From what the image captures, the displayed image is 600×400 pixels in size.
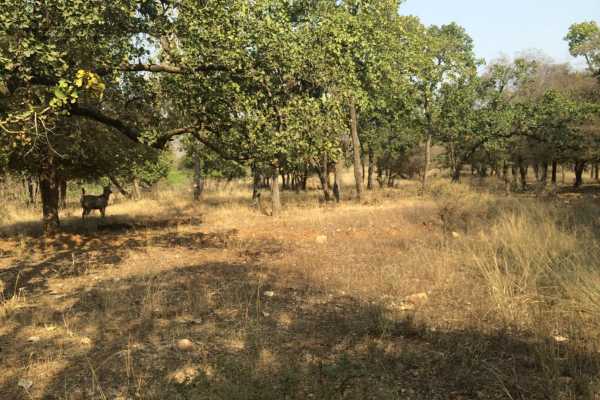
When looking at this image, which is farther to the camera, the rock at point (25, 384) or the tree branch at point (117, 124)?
the tree branch at point (117, 124)

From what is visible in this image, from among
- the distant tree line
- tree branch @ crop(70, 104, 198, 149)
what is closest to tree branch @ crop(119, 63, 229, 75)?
the distant tree line

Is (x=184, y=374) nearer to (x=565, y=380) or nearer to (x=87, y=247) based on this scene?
(x=565, y=380)

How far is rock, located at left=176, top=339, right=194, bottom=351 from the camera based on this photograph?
4.57m

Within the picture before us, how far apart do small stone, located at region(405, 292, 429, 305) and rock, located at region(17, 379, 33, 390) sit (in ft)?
15.2

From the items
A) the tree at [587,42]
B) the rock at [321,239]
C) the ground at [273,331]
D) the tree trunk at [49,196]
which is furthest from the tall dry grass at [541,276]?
the tree at [587,42]

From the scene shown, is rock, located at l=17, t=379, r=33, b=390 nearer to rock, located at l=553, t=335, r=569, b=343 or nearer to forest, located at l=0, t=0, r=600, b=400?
forest, located at l=0, t=0, r=600, b=400

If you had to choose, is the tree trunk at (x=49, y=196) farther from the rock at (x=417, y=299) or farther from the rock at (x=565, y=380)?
the rock at (x=565, y=380)

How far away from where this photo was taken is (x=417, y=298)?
20.0 feet

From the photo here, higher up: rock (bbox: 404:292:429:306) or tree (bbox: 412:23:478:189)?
tree (bbox: 412:23:478:189)

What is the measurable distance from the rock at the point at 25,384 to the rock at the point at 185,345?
138 cm

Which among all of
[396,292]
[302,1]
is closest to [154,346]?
[396,292]

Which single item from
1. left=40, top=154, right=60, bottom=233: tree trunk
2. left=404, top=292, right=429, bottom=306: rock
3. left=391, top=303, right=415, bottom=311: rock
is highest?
left=40, top=154, right=60, bottom=233: tree trunk

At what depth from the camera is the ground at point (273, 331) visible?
367cm

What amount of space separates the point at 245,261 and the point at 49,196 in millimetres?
8957
